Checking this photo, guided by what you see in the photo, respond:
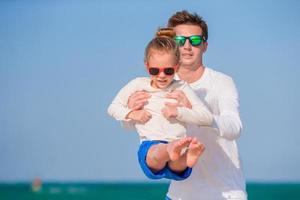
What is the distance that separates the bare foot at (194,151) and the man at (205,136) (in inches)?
30.2

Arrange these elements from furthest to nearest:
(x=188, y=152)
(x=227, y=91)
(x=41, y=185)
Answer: (x=41, y=185) → (x=227, y=91) → (x=188, y=152)

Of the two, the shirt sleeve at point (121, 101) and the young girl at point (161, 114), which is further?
the shirt sleeve at point (121, 101)

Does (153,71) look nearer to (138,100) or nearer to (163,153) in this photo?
(138,100)

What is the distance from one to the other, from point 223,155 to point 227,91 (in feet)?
1.89

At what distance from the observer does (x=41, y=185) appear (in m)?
63.8

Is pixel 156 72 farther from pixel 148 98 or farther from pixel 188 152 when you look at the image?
pixel 188 152

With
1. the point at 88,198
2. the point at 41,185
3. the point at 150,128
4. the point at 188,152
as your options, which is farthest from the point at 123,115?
the point at 41,185

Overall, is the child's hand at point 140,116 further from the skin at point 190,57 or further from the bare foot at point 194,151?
the skin at point 190,57

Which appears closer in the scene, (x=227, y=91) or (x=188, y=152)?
(x=188, y=152)

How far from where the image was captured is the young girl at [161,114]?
620 cm

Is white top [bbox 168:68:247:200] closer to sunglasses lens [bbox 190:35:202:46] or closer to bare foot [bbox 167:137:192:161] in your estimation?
sunglasses lens [bbox 190:35:202:46]

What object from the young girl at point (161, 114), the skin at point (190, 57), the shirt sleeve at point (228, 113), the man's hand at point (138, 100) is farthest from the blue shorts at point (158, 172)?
A: the skin at point (190, 57)

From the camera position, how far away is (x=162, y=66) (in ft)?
20.6

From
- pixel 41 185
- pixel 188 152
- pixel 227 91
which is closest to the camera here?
pixel 188 152
